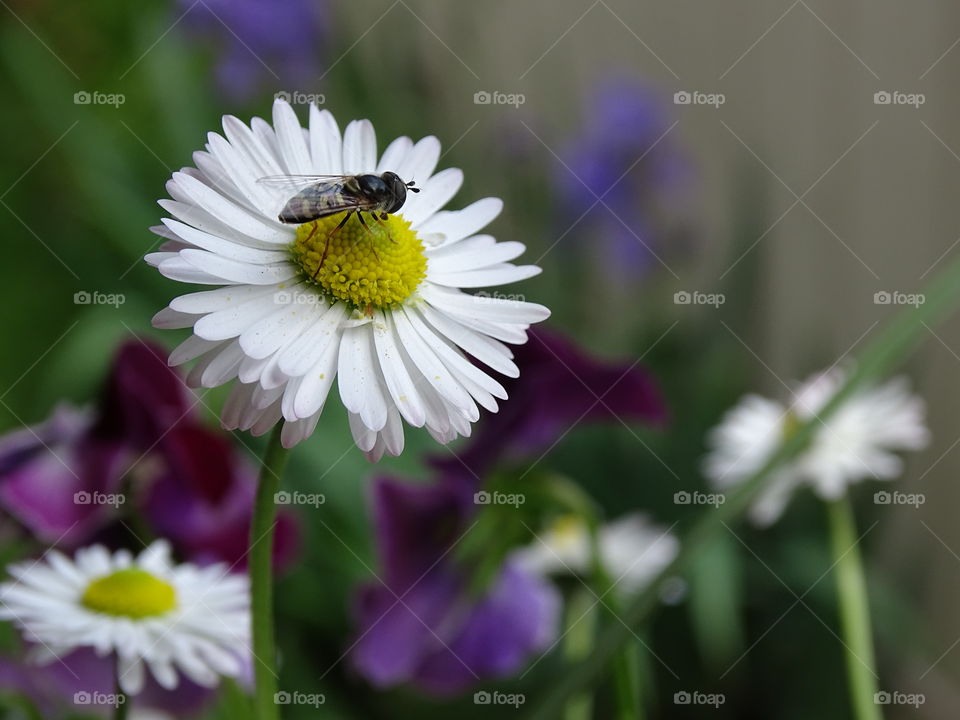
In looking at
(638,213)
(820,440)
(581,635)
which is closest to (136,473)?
(581,635)

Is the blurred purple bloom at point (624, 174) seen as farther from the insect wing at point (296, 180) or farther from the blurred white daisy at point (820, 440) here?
the insect wing at point (296, 180)

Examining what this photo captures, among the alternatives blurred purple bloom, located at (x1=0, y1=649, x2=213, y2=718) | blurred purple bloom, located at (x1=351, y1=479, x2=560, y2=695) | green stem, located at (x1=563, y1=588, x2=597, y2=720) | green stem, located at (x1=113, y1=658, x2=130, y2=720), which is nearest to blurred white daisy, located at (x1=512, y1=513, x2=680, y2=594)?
green stem, located at (x1=563, y1=588, x2=597, y2=720)

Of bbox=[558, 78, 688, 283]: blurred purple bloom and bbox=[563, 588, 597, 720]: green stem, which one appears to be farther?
bbox=[558, 78, 688, 283]: blurred purple bloom

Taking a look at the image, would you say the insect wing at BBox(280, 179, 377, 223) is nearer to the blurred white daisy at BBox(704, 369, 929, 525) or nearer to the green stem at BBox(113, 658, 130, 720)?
the green stem at BBox(113, 658, 130, 720)

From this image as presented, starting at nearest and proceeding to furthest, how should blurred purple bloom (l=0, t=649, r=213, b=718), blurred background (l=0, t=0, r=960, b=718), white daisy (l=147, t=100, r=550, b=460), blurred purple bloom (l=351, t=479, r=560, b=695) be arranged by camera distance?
white daisy (l=147, t=100, r=550, b=460) → blurred purple bloom (l=0, t=649, r=213, b=718) → blurred purple bloom (l=351, t=479, r=560, b=695) → blurred background (l=0, t=0, r=960, b=718)

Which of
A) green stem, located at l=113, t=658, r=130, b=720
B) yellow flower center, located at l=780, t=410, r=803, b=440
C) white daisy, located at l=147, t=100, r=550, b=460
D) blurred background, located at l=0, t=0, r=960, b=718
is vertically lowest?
green stem, located at l=113, t=658, r=130, b=720

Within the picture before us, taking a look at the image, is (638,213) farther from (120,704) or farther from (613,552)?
(120,704)
